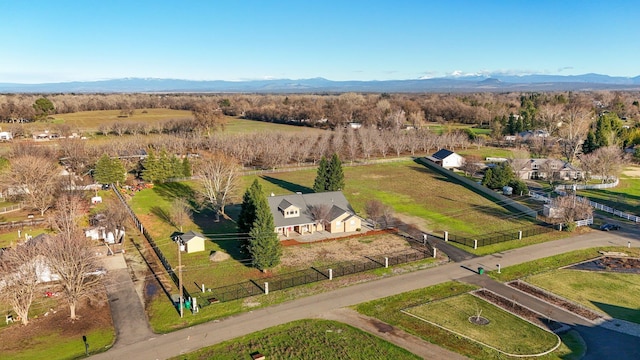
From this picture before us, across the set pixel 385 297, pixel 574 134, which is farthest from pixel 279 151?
pixel 574 134

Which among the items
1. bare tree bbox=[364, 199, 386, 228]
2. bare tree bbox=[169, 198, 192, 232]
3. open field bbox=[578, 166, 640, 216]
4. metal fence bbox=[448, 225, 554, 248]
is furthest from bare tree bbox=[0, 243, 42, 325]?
open field bbox=[578, 166, 640, 216]

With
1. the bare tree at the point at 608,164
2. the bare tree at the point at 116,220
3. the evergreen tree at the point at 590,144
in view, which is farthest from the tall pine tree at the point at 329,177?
the evergreen tree at the point at 590,144

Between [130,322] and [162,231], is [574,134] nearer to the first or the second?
[162,231]

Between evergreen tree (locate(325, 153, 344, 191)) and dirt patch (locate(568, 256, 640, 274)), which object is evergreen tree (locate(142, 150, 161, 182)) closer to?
evergreen tree (locate(325, 153, 344, 191))

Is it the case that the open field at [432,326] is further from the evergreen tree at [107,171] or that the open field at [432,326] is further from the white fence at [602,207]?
the evergreen tree at [107,171]

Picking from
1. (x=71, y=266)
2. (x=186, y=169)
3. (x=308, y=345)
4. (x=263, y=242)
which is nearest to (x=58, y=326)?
(x=71, y=266)

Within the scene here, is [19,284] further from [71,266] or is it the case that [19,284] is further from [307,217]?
[307,217]
